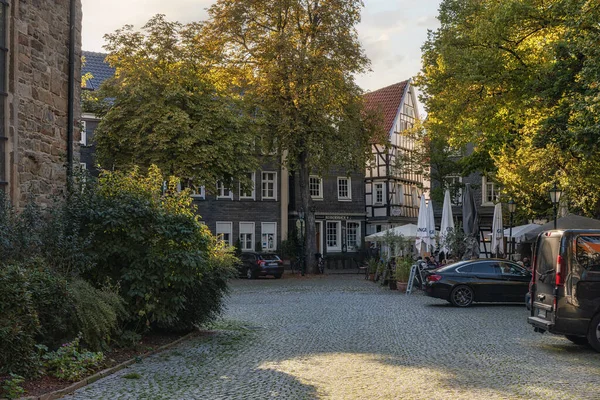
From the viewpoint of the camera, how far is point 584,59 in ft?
70.6

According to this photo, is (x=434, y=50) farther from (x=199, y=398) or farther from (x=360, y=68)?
(x=199, y=398)

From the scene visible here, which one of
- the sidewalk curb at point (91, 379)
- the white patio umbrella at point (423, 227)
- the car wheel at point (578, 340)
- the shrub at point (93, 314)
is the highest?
the white patio umbrella at point (423, 227)

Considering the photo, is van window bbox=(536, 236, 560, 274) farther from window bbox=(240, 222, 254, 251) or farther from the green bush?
window bbox=(240, 222, 254, 251)

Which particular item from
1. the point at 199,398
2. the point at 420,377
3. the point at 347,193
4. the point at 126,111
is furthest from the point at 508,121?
the point at 347,193

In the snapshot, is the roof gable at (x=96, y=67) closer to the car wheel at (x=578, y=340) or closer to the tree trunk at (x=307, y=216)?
the tree trunk at (x=307, y=216)

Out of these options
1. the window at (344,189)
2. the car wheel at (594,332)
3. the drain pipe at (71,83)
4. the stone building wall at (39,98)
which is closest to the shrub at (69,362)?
the stone building wall at (39,98)

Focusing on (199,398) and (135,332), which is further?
(135,332)

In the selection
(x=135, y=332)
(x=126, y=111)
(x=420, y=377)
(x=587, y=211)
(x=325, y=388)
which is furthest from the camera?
(x=126, y=111)

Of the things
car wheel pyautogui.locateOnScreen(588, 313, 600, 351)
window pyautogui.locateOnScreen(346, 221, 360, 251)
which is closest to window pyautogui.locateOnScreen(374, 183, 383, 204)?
window pyautogui.locateOnScreen(346, 221, 360, 251)

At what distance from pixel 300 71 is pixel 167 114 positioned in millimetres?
8591

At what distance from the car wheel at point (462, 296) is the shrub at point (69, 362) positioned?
1421 cm

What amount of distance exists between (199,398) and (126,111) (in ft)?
91.8

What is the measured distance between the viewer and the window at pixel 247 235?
167 ft

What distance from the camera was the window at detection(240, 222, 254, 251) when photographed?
167ft
